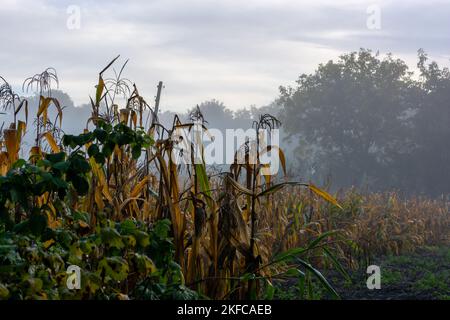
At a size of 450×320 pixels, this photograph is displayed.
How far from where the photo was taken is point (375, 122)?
1364 inches

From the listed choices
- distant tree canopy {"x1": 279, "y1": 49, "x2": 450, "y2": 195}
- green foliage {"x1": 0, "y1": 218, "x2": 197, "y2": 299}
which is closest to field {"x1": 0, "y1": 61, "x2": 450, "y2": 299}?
green foliage {"x1": 0, "y1": 218, "x2": 197, "y2": 299}

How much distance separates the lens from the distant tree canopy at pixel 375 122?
3288 cm

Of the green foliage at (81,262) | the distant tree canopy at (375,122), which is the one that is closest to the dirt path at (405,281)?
the green foliage at (81,262)

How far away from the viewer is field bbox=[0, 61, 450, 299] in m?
2.43

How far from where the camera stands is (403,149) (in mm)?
34250

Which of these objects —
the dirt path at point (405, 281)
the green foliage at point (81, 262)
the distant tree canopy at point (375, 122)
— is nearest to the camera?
the green foliage at point (81, 262)

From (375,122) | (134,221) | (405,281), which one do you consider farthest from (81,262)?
(375,122)

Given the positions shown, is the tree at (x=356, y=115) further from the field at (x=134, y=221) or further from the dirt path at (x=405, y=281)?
the field at (x=134, y=221)

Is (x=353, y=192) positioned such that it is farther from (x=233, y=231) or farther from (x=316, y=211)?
(x=233, y=231)

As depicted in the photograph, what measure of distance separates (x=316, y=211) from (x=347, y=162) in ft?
90.4

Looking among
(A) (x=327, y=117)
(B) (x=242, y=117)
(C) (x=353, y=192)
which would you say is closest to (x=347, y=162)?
(A) (x=327, y=117)

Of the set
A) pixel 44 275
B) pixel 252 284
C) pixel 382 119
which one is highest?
pixel 382 119

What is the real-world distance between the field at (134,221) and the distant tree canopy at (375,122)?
27.8 metres

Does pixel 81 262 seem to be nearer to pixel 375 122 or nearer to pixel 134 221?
pixel 134 221
